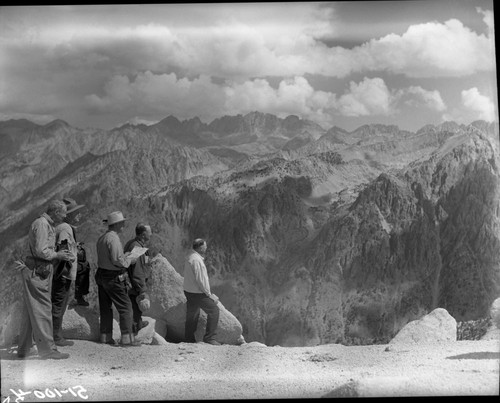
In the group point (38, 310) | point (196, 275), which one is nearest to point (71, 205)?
point (38, 310)

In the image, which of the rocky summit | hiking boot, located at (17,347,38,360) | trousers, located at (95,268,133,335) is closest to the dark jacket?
trousers, located at (95,268,133,335)

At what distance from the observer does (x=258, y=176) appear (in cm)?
1483

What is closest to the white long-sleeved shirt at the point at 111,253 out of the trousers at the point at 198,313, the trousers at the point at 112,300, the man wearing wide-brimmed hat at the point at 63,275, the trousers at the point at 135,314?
the trousers at the point at 112,300

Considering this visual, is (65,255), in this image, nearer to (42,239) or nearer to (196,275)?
(42,239)

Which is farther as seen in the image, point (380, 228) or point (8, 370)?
point (380, 228)

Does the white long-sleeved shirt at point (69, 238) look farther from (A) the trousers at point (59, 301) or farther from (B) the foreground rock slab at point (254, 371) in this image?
(B) the foreground rock slab at point (254, 371)

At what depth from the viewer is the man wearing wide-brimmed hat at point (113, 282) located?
1338 cm

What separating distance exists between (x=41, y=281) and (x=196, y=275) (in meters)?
2.26

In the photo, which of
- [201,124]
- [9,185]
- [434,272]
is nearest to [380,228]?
[434,272]

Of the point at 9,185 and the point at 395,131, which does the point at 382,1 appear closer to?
the point at 395,131

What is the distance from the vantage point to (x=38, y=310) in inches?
508

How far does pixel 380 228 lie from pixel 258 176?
2.05 m

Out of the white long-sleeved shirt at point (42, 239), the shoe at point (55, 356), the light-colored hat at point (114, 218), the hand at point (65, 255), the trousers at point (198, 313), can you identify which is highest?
the light-colored hat at point (114, 218)

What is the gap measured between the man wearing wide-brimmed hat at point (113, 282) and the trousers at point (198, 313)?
2.71 ft
